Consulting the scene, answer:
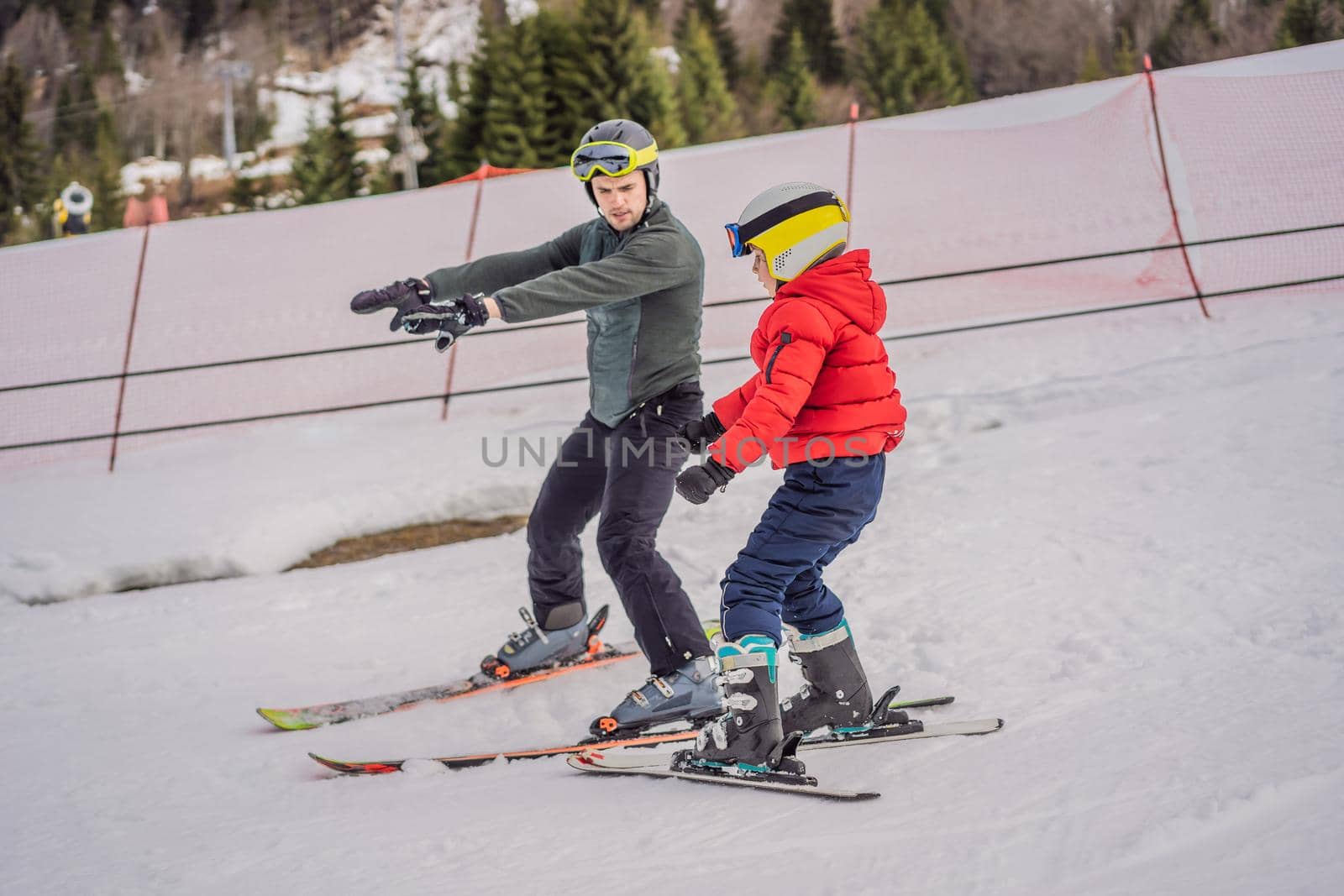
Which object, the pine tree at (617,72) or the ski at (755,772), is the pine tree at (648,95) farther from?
the ski at (755,772)

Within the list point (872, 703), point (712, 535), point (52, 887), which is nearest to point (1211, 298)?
point (712, 535)

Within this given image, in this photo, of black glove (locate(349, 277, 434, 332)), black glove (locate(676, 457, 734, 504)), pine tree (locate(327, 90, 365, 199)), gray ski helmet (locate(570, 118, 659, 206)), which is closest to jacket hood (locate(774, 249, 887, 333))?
black glove (locate(676, 457, 734, 504))

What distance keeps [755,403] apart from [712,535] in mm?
3353

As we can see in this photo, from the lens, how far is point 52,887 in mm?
2846

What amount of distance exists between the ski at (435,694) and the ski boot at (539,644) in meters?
0.03

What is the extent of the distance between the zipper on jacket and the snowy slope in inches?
45.9

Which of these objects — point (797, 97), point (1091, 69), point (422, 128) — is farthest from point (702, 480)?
point (1091, 69)

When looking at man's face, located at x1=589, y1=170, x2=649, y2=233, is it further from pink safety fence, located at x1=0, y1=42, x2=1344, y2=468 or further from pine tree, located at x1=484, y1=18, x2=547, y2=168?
pine tree, located at x1=484, y1=18, x2=547, y2=168

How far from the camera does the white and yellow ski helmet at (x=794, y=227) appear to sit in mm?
3076

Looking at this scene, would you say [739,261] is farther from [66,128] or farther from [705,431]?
[66,128]

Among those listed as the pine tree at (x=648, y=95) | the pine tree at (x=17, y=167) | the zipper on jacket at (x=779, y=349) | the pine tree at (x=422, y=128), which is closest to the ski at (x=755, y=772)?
the zipper on jacket at (x=779, y=349)

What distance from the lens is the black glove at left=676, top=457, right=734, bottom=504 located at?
2848 mm

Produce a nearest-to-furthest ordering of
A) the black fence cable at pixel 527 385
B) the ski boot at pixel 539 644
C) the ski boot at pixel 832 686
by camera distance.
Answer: the ski boot at pixel 832 686 → the ski boot at pixel 539 644 → the black fence cable at pixel 527 385

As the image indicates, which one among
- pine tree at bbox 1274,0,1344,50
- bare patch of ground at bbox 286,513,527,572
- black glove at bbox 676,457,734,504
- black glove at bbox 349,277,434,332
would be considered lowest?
bare patch of ground at bbox 286,513,527,572
